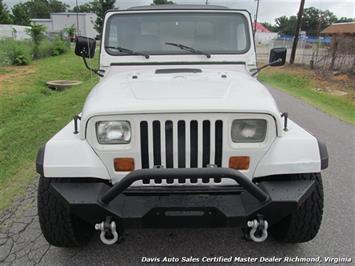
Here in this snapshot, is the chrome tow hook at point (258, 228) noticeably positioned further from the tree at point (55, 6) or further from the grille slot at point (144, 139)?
the tree at point (55, 6)

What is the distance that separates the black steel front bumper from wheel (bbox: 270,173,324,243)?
24 centimetres

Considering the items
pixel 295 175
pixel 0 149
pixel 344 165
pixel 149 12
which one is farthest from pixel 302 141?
→ pixel 0 149

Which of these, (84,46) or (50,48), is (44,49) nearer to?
(50,48)

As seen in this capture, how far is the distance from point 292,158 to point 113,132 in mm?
1231

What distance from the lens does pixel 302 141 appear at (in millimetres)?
2498

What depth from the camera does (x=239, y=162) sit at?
249 cm

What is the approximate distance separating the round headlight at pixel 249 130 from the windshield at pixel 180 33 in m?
1.58

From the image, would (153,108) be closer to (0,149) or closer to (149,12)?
(149,12)

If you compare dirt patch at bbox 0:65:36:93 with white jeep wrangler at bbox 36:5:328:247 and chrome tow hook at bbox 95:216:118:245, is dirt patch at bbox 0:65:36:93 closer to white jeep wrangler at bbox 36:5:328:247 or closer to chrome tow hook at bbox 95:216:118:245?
white jeep wrangler at bbox 36:5:328:247

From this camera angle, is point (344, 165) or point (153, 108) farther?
point (344, 165)

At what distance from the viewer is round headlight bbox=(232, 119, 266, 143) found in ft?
8.09

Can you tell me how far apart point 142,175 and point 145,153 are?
0.98 ft

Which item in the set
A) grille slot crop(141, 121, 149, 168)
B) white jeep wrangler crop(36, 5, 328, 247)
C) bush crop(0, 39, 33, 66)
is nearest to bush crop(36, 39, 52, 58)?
bush crop(0, 39, 33, 66)

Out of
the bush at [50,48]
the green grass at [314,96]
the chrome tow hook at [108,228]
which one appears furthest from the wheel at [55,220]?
the bush at [50,48]
